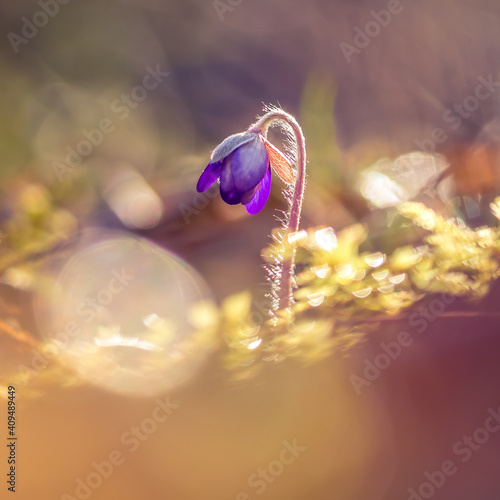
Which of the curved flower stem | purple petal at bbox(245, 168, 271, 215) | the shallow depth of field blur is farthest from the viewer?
purple petal at bbox(245, 168, 271, 215)

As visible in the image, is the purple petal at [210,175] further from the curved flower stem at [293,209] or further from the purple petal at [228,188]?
the curved flower stem at [293,209]

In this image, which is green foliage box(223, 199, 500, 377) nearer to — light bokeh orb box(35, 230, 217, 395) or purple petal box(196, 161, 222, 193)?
light bokeh orb box(35, 230, 217, 395)

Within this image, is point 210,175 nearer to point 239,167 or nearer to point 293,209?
point 239,167

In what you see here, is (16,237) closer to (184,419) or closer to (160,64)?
(184,419)

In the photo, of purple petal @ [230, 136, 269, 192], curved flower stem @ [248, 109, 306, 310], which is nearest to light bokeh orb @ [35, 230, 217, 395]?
curved flower stem @ [248, 109, 306, 310]

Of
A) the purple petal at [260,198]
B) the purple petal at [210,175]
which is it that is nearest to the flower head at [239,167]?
the purple petal at [210,175]

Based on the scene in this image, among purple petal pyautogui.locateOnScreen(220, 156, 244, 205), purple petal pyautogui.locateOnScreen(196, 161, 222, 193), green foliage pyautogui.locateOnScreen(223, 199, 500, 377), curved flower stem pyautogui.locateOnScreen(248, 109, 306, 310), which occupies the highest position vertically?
purple petal pyautogui.locateOnScreen(196, 161, 222, 193)

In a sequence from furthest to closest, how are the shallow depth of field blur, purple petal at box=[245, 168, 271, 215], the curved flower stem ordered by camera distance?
purple petal at box=[245, 168, 271, 215]
the curved flower stem
the shallow depth of field blur

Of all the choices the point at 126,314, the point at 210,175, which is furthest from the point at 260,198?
the point at 126,314
